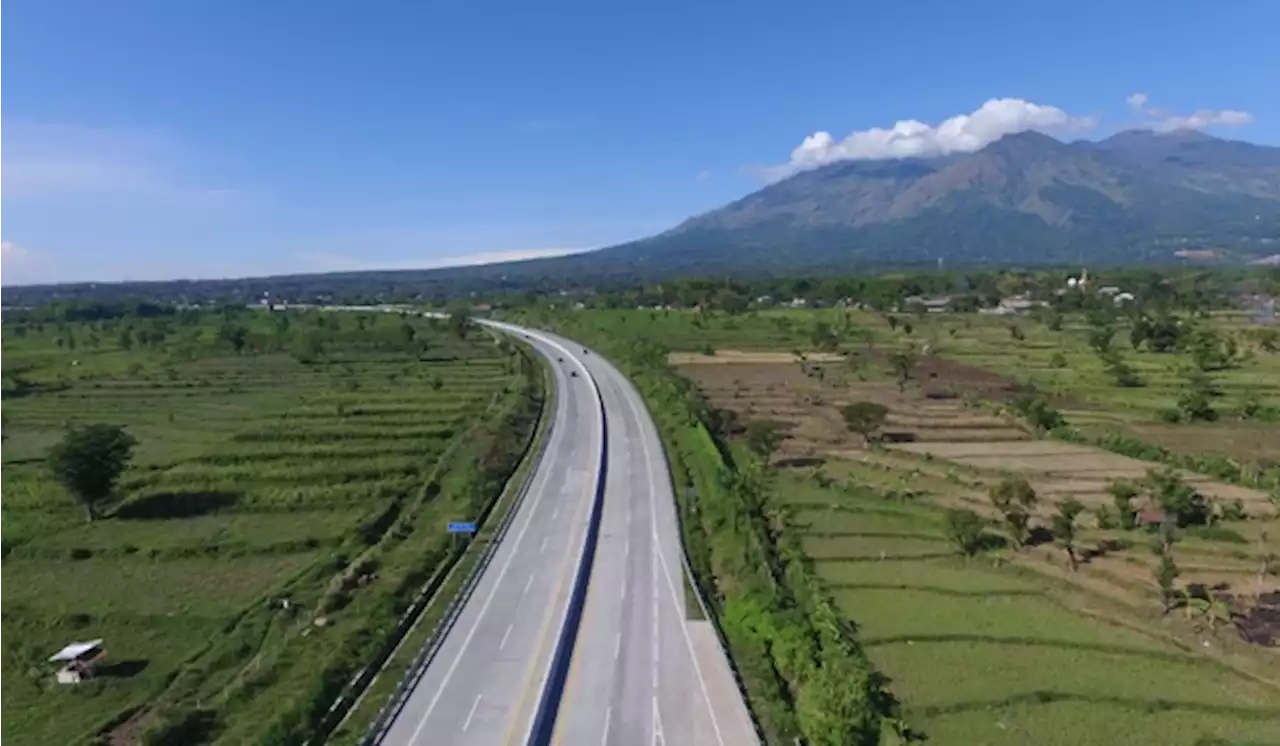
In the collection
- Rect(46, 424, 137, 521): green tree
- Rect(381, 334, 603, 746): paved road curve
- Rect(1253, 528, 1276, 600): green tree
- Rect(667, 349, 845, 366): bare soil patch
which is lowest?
Rect(1253, 528, 1276, 600): green tree

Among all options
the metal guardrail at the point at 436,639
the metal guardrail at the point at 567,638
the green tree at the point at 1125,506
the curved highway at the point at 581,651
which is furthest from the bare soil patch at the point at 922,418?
the metal guardrail at the point at 436,639

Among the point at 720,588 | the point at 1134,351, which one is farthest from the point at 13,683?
the point at 1134,351

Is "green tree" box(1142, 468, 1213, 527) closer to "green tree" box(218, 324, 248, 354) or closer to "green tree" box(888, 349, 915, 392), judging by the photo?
"green tree" box(888, 349, 915, 392)

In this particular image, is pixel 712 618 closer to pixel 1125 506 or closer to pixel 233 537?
pixel 1125 506

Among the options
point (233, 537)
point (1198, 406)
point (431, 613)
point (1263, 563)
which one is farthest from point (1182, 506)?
point (233, 537)

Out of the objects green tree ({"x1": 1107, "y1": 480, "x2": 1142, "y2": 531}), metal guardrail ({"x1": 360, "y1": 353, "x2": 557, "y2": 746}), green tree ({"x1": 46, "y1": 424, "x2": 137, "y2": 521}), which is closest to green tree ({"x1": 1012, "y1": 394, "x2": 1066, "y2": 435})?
green tree ({"x1": 1107, "y1": 480, "x2": 1142, "y2": 531})

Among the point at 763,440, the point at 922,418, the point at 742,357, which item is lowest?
the point at 922,418

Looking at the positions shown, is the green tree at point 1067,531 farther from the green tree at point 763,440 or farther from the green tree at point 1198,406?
the green tree at point 1198,406
